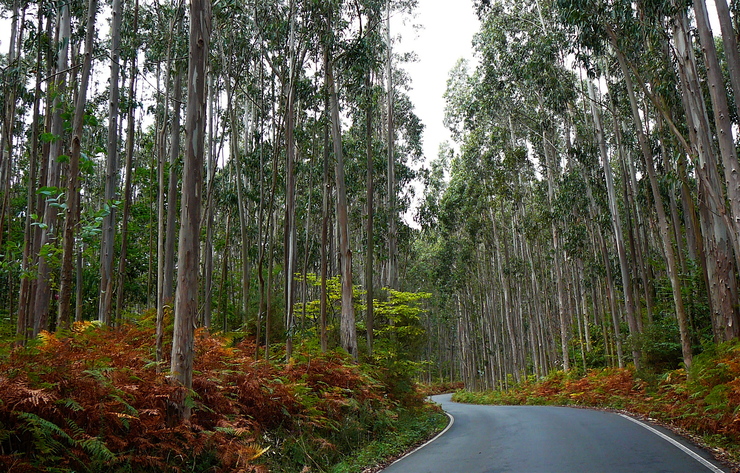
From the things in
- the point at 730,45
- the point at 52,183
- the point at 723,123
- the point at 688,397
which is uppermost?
the point at 730,45

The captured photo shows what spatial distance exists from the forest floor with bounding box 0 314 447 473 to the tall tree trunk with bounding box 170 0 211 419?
0.33 metres

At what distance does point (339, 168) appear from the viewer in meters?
14.8

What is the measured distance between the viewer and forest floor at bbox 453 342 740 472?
911cm

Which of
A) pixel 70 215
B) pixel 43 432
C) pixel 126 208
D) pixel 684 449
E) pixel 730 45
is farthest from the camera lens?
pixel 126 208

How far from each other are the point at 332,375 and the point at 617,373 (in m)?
13.7

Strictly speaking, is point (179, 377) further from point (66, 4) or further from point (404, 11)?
point (404, 11)

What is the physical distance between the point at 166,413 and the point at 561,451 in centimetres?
601

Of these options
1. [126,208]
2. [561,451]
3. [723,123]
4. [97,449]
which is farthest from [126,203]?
[723,123]

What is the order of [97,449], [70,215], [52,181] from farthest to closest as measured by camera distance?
[52,181] → [70,215] → [97,449]

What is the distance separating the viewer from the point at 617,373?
20.6 metres

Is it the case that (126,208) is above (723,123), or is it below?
below

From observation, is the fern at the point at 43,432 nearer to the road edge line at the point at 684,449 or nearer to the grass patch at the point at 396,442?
the grass patch at the point at 396,442

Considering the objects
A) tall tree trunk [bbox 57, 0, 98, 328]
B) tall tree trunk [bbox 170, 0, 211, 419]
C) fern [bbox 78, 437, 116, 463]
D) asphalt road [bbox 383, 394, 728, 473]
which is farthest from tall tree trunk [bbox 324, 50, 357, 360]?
fern [bbox 78, 437, 116, 463]

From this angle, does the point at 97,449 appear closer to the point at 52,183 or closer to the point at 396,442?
the point at 52,183
